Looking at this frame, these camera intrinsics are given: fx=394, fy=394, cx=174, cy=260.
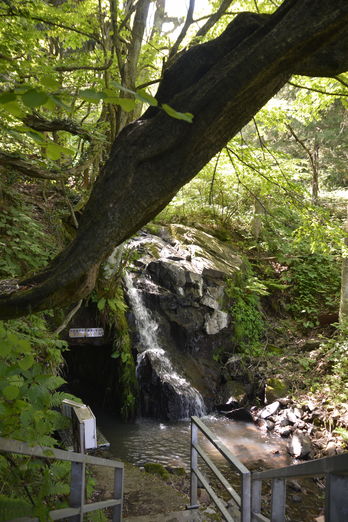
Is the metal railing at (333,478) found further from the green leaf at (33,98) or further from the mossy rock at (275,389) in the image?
the mossy rock at (275,389)

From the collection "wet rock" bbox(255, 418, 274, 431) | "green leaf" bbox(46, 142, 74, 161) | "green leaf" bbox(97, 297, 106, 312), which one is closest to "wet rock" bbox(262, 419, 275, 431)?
"wet rock" bbox(255, 418, 274, 431)

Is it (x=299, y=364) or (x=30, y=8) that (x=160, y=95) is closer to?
(x=30, y=8)

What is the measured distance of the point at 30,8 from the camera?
208 inches

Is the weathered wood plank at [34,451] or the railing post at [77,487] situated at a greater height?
the weathered wood plank at [34,451]

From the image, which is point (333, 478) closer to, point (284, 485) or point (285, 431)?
point (284, 485)

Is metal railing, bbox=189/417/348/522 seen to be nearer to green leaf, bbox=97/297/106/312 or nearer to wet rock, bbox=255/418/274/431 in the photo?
green leaf, bbox=97/297/106/312

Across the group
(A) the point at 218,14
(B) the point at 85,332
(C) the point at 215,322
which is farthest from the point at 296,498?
(A) the point at 218,14

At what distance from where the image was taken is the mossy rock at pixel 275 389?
32.1 ft

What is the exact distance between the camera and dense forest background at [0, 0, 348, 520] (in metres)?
2.21

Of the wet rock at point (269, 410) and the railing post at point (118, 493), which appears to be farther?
the wet rock at point (269, 410)

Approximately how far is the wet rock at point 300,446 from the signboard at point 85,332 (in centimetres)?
458

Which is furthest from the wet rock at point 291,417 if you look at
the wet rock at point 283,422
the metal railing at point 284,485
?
the metal railing at point 284,485

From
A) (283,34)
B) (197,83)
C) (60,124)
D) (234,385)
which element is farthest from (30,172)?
(234,385)

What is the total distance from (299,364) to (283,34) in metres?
9.99
